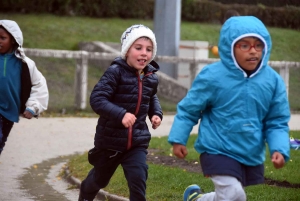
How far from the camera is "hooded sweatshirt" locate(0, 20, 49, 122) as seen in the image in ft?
24.8

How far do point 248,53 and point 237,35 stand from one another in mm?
149

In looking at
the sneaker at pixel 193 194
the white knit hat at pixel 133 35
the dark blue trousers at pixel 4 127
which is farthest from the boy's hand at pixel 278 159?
the dark blue trousers at pixel 4 127

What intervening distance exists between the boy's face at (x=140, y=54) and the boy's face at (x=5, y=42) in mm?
1383

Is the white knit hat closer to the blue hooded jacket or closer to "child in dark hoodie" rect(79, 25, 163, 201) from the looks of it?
"child in dark hoodie" rect(79, 25, 163, 201)

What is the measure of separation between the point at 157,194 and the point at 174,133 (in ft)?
8.42

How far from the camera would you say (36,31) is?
25953mm

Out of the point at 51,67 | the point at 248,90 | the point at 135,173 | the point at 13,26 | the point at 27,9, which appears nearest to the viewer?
the point at 248,90

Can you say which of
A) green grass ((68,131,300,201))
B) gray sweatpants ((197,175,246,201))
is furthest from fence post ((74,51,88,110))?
gray sweatpants ((197,175,246,201))

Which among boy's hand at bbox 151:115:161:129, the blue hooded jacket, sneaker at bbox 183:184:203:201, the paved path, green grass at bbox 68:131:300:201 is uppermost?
the blue hooded jacket

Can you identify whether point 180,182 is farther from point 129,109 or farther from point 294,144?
point 129,109

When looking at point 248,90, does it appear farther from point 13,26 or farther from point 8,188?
point 8,188

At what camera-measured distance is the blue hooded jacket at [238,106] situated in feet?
18.3

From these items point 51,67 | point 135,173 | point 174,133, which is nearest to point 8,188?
point 135,173

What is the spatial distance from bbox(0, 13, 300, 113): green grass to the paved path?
8.48 ft
